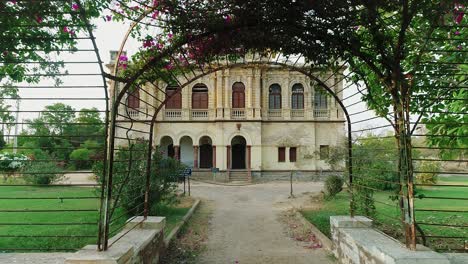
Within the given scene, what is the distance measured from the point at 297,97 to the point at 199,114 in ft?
25.9

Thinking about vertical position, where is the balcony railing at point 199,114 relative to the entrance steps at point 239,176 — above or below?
above

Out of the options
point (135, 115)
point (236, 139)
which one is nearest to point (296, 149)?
point (236, 139)

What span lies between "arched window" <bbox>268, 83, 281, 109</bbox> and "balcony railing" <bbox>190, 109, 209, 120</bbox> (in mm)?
5145

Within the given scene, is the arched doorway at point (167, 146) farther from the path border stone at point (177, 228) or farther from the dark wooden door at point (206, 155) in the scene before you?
the path border stone at point (177, 228)

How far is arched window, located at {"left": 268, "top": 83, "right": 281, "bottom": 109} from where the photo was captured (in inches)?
1044

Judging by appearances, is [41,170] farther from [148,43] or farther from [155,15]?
[155,15]

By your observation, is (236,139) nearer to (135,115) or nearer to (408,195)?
(135,115)

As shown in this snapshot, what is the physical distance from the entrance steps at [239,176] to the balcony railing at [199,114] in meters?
4.83

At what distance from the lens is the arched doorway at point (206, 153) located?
27719mm

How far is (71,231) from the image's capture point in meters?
7.18

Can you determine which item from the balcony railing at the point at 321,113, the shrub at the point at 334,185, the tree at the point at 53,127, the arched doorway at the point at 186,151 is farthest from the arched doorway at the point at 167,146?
the tree at the point at 53,127

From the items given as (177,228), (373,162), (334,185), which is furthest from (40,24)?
(334,185)

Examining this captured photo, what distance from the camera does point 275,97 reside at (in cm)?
2656

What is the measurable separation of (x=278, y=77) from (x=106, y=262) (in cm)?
2439
